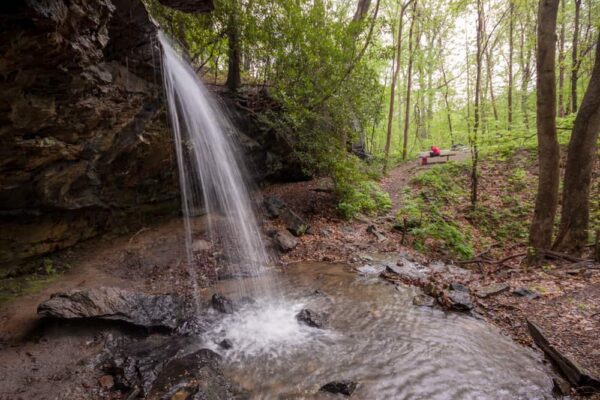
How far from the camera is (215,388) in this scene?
12.1 feet

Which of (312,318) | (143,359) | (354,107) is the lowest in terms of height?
(143,359)

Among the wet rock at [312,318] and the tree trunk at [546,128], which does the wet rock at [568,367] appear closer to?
the wet rock at [312,318]

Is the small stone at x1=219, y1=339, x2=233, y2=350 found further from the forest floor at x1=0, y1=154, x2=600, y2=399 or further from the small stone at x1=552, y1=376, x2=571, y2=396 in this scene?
the small stone at x1=552, y1=376, x2=571, y2=396

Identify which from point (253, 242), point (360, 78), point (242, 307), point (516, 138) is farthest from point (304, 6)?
point (242, 307)

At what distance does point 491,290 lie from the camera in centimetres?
606

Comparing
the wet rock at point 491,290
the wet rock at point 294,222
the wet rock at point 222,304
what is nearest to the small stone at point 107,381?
the wet rock at point 222,304

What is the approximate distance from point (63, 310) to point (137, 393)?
204 cm

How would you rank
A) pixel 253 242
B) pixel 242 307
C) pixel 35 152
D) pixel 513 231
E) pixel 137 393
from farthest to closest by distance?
pixel 513 231 < pixel 253 242 < pixel 242 307 < pixel 35 152 < pixel 137 393

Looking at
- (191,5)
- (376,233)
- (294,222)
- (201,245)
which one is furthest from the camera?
(376,233)

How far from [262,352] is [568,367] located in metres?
4.07

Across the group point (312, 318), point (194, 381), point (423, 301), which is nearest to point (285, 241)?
point (312, 318)

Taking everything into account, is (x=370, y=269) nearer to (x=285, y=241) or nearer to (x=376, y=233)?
(x=376, y=233)

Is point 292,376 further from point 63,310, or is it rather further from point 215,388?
point 63,310

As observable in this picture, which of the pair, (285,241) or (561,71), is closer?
(285,241)
